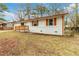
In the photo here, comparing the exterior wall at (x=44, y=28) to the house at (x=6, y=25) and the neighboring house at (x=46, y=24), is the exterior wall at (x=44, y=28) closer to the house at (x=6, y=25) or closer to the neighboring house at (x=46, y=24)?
the neighboring house at (x=46, y=24)

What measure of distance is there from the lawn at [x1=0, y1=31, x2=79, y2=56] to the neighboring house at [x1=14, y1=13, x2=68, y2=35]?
0.24 feet

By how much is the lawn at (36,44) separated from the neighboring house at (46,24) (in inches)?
2.9

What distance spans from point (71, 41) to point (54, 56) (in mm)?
324

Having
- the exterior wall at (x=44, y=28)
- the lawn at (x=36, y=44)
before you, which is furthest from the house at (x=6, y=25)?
the exterior wall at (x=44, y=28)

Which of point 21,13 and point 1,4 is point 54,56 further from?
point 1,4

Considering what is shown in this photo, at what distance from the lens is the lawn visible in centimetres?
288

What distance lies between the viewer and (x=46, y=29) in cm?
297

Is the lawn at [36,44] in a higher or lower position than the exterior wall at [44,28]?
lower

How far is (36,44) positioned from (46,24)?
32cm

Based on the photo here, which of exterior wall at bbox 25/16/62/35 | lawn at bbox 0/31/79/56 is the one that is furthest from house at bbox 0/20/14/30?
exterior wall at bbox 25/16/62/35

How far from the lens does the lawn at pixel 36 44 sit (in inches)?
113

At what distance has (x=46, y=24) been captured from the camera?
2.96 meters

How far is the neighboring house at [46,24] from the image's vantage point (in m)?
2.91

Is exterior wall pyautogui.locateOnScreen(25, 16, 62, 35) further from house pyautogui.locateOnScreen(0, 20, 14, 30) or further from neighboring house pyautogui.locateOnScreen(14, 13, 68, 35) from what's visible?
house pyautogui.locateOnScreen(0, 20, 14, 30)
